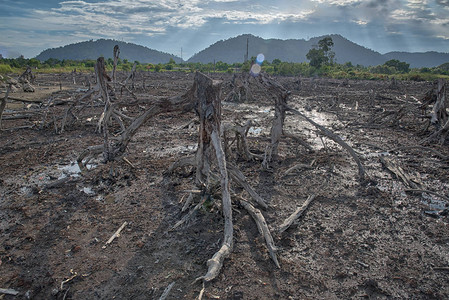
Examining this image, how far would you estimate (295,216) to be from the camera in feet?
16.2

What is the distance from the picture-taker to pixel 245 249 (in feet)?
13.7

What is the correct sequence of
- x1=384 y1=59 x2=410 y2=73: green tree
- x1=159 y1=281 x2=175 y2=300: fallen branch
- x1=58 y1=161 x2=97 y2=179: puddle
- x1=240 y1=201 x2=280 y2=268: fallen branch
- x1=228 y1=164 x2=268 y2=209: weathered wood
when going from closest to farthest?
1. x1=159 y1=281 x2=175 y2=300: fallen branch
2. x1=240 y1=201 x2=280 y2=268: fallen branch
3. x1=228 y1=164 x2=268 y2=209: weathered wood
4. x1=58 y1=161 x2=97 y2=179: puddle
5. x1=384 y1=59 x2=410 y2=73: green tree

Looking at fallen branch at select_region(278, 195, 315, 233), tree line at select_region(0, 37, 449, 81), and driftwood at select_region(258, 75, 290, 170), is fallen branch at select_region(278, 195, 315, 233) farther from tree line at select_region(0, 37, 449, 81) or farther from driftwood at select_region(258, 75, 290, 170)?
tree line at select_region(0, 37, 449, 81)

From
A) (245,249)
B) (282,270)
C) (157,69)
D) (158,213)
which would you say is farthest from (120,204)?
(157,69)

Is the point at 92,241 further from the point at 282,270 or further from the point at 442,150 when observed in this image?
the point at 442,150

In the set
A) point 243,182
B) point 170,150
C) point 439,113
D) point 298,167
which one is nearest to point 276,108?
point 298,167

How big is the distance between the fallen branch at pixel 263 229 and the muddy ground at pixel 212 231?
0.42 feet

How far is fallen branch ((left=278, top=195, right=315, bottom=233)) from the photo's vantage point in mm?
4639

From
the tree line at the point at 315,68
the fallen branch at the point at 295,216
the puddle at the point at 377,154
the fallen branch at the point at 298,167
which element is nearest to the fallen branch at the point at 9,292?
the fallen branch at the point at 295,216

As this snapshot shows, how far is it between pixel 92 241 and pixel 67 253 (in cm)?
37

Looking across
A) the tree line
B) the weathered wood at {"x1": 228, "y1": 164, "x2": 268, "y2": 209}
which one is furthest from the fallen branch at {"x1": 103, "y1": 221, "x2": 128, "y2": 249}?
the tree line

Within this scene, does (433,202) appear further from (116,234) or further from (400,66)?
(400,66)

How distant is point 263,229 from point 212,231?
2.72ft

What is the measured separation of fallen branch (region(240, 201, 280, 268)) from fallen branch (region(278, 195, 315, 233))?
1.18ft
